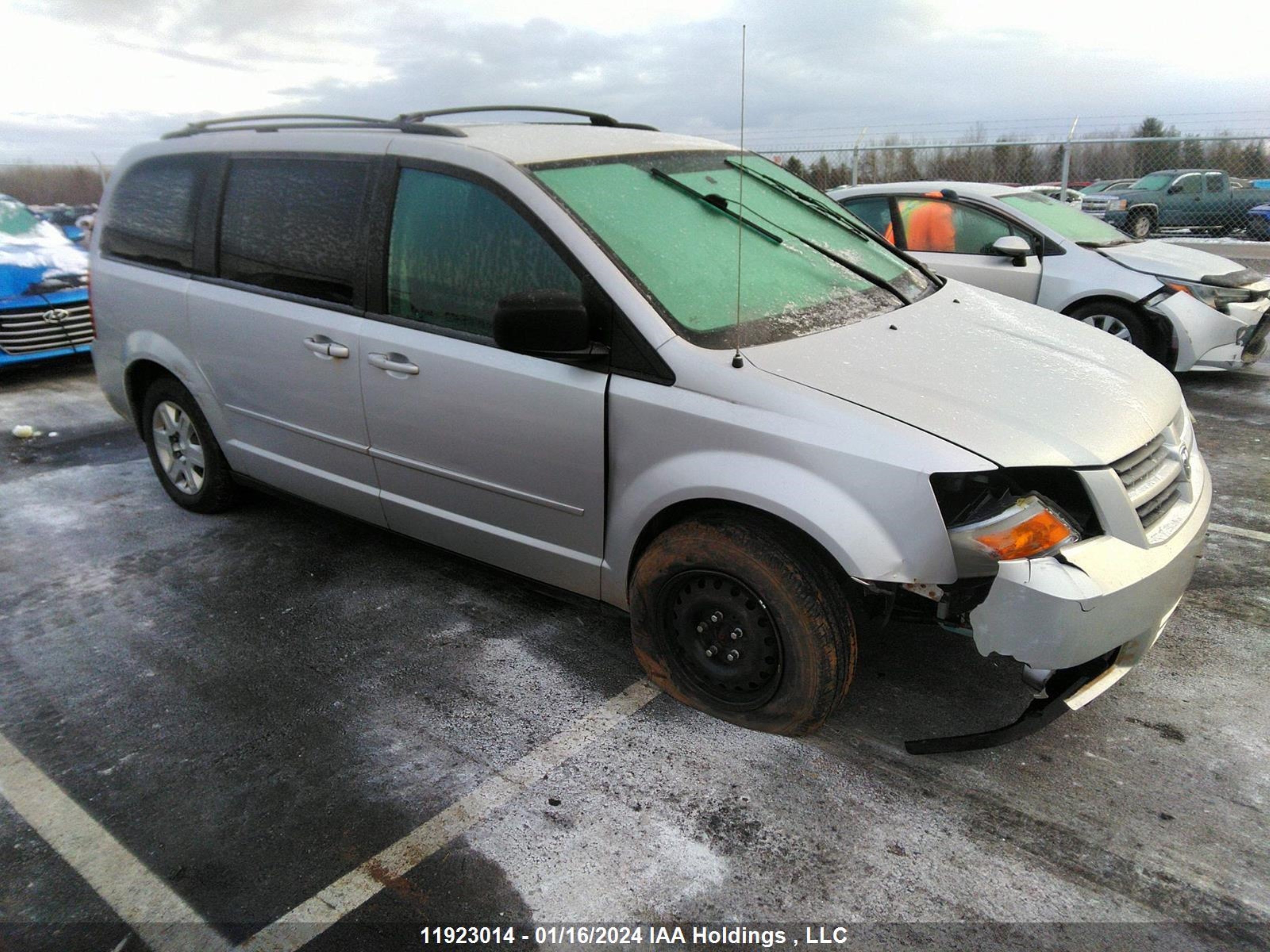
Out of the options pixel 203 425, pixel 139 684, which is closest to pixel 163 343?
pixel 203 425

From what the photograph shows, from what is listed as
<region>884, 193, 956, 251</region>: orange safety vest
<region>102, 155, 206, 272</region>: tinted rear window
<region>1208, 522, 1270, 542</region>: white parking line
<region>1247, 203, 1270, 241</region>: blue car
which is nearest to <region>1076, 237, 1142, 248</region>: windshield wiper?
<region>884, 193, 956, 251</region>: orange safety vest

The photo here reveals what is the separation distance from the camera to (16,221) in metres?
8.52

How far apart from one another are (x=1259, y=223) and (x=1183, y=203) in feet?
5.33

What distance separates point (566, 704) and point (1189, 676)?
7.02 ft

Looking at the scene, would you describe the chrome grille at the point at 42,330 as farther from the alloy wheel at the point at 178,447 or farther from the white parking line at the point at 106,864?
the white parking line at the point at 106,864

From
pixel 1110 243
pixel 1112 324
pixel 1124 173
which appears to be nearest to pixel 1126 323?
pixel 1112 324

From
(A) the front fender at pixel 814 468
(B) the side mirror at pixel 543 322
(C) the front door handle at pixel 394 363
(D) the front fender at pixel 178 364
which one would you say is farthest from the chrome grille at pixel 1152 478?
(D) the front fender at pixel 178 364

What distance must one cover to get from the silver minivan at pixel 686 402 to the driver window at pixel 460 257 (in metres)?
0.01

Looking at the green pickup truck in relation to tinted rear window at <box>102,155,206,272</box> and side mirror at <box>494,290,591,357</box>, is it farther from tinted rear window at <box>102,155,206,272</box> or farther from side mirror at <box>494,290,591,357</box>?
side mirror at <box>494,290,591,357</box>

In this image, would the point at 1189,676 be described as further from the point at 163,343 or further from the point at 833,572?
the point at 163,343

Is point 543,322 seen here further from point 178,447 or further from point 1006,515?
point 178,447

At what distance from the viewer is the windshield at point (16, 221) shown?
831cm

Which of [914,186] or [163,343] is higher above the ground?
[914,186]

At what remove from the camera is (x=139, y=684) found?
328 centimetres
